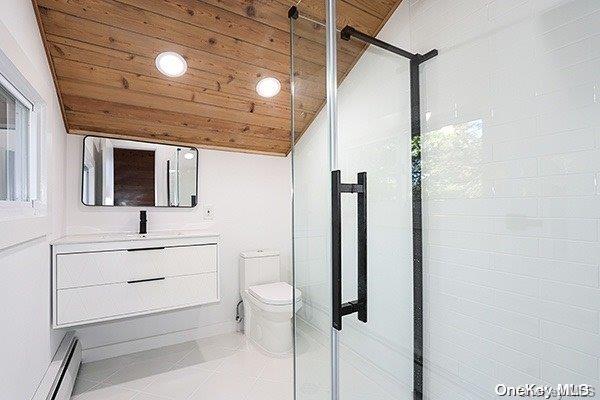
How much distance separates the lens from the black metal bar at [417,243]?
1.66m

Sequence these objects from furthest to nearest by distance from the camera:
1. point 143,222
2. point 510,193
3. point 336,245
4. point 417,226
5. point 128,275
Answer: point 143,222
point 128,275
point 417,226
point 510,193
point 336,245

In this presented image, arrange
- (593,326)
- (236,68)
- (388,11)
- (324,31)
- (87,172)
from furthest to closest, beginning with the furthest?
(87,172) < (236,68) < (388,11) < (324,31) < (593,326)

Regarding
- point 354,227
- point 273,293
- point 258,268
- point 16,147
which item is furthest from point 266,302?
point 16,147

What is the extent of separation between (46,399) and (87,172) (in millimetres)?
1427

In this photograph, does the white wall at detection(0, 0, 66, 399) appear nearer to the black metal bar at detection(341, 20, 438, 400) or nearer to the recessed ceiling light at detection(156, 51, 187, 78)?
the recessed ceiling light at detection(156, 51, 187, 78)

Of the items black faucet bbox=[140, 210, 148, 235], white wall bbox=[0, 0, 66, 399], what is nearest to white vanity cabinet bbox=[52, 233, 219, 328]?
white wall bbox=[0, 0, 66, 399]

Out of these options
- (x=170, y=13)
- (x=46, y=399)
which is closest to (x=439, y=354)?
(x=46, y=399)

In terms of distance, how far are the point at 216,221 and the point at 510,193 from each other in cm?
212

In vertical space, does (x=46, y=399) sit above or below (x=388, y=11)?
below

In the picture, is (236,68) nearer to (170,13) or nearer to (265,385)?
(170,13)

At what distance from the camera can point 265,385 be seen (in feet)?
6.23

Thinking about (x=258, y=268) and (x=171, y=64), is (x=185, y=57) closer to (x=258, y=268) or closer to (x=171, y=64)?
(x=171, y=64)

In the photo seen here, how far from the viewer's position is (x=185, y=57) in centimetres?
189

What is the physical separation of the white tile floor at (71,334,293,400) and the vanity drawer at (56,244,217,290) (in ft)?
2.07
